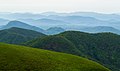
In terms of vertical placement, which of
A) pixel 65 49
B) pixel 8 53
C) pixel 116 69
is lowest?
pixel 116 69

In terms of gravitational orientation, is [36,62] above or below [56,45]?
above

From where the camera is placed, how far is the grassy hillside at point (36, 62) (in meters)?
53.6

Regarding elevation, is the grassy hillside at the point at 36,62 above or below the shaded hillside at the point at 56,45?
above

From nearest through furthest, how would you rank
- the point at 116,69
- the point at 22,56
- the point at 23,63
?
the point at 23,63, the point at 22,56, the point at 116,69

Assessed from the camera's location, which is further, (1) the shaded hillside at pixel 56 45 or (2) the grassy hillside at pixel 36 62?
(1) the shaded hillside at pixel 56 45

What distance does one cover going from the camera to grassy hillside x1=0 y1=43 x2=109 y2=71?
53594 mm

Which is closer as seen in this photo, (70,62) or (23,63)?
(23,63)

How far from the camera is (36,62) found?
186ft

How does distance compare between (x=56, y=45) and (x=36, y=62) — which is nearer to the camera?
(x=36, y=62)

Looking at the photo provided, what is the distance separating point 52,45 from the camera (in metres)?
192

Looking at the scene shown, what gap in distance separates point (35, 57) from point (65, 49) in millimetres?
128061

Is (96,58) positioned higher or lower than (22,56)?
lower

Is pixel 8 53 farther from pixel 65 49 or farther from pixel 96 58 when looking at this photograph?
pixel 96 58

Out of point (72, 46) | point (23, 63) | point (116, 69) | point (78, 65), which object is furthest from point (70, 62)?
point (72, 46)
